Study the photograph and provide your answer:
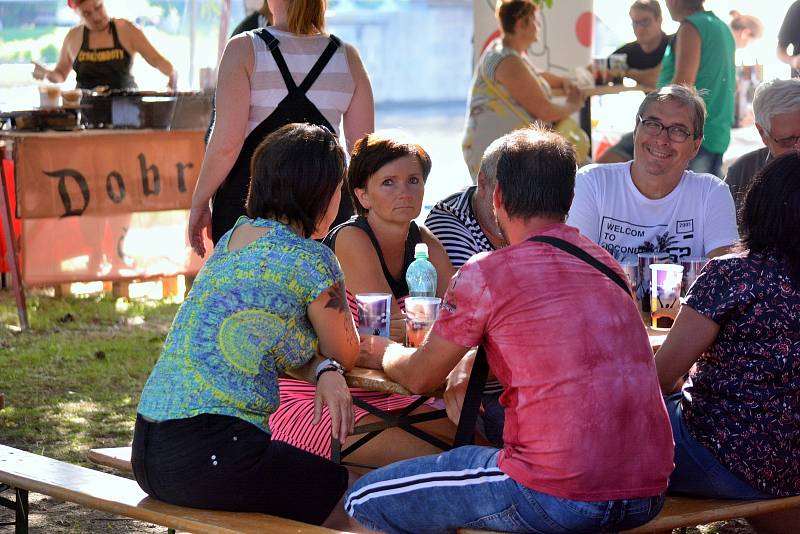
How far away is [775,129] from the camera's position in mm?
4172

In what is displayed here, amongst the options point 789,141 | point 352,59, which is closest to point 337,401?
point 352,59

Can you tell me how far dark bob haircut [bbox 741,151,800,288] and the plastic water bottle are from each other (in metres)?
0.94

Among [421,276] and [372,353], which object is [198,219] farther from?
[372,353]

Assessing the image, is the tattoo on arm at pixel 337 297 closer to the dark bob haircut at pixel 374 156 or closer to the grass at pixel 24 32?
the dark bob haircut at pixel 374 156

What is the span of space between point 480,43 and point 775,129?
4.05 metres

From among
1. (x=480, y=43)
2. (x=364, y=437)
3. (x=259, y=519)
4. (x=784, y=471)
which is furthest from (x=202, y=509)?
(x=480, y=43)

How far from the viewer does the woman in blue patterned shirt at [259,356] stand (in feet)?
8.27

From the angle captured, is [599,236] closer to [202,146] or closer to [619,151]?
[619,151]

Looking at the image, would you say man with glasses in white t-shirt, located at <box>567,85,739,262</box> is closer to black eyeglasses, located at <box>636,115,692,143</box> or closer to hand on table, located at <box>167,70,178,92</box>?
black eyeglasses, located at <box>636,115,692,143</box>

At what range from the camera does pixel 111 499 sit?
2.71 meters

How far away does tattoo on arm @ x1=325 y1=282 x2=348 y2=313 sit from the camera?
266cm

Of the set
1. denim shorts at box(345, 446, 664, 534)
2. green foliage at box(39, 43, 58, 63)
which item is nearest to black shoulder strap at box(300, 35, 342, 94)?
denim shorts at box(345, 446, 664, 534)

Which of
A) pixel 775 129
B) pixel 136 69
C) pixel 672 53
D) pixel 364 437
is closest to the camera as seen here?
pixel 364 437

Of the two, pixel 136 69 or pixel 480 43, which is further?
pixel 136 69
